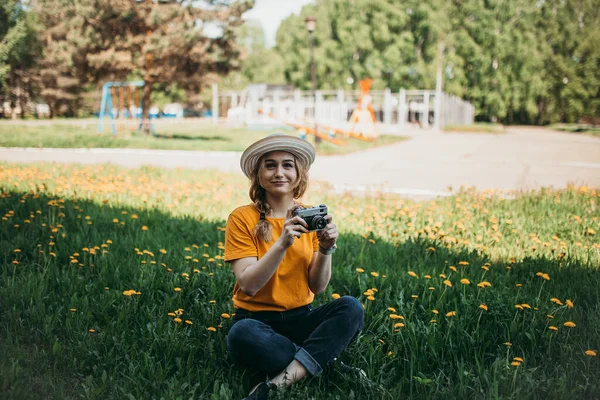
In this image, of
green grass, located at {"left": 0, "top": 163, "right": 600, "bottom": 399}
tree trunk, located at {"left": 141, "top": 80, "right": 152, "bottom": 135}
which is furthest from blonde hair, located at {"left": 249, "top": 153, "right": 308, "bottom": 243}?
tree trunk, located at {"left": 141, "top": 80, "right": 152, "bottom": 135}

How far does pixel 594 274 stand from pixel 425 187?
501 cm

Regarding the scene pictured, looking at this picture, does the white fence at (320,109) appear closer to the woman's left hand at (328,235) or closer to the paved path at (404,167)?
the paved path at (404,167)

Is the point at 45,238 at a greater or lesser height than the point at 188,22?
lesser

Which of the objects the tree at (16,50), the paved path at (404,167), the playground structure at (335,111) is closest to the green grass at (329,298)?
the paved path at (404,167)

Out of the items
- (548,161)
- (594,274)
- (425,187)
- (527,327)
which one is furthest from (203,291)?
(548,161)

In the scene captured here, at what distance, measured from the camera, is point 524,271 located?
398 centimetres

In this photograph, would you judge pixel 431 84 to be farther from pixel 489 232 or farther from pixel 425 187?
pixel 489 232

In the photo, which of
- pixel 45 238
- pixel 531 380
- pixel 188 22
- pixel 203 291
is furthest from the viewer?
pixel 188 22

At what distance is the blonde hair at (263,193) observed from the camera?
8.54 feet

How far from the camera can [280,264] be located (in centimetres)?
262

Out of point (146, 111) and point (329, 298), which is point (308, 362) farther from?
point (146, 111)

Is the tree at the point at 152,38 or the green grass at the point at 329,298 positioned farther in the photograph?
the tree at the point at 152,38

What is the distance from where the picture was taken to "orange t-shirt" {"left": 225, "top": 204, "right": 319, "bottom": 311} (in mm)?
2604

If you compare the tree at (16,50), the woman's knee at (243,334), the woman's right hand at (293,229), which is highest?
the tree at (16,50)
